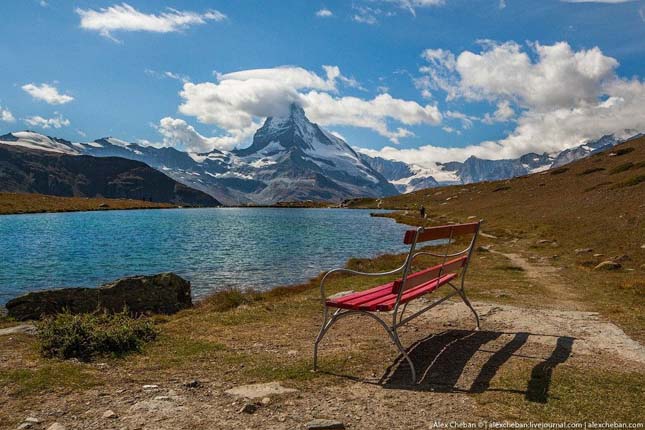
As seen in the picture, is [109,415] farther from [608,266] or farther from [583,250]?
[583,250]

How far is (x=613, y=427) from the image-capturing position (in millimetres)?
6152

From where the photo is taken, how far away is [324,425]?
6.14m

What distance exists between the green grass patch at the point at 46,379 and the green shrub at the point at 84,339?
2.80 ft

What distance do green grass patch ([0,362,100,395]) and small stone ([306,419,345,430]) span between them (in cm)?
410

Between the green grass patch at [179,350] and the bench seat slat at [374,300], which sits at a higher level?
the bench seat slat at [374,300]

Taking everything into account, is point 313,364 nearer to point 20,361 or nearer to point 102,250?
point 20,361

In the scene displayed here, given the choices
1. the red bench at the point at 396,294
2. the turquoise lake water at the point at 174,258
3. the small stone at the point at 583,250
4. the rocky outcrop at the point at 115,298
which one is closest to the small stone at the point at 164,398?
the red bench at the point at 396,294

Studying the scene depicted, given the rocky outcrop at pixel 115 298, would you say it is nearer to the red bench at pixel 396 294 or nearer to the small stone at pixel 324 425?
the red bench at pixel 396 294

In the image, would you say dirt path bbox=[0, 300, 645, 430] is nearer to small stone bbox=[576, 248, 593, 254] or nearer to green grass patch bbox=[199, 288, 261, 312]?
green grass patch bbox=[199, 288, 261, 312]

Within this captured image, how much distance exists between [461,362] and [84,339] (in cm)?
783

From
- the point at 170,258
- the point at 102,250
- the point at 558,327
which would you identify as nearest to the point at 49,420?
the point at 558,327

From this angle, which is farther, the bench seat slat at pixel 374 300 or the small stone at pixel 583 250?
the small stone at pixel 583 250

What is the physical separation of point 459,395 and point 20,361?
8301mm

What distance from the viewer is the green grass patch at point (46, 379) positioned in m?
7.61
